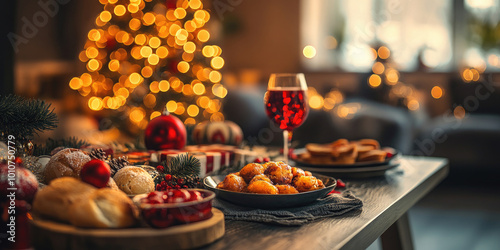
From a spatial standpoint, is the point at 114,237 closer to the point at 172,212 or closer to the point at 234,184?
the point at 172,212

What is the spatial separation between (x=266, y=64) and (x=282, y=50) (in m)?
0.27

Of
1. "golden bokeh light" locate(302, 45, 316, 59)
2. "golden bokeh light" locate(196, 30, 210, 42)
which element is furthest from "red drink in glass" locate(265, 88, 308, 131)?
"golden bokeh light" locate(302, 45, 316, 59)

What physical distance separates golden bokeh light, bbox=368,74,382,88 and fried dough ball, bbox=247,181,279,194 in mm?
4371

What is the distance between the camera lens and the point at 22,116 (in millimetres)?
903

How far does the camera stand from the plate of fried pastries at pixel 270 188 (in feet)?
2.65

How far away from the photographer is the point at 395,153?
51.8 inches

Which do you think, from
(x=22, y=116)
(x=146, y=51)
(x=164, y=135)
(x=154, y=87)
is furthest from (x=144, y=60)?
(x=22, y=116)

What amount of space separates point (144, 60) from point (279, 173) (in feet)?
11.1

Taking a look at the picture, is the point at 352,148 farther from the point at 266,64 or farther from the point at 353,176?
the point at 266,64

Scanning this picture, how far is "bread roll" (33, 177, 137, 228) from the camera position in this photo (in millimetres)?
583

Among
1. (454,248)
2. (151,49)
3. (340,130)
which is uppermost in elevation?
(151,49)

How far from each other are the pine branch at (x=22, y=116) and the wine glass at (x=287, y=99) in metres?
0.50

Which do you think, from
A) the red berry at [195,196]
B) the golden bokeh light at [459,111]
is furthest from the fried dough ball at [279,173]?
the golden bokeh light at [459,111]

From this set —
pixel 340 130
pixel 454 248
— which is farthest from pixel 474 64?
pixel 454 248
